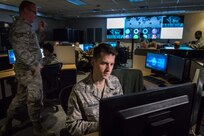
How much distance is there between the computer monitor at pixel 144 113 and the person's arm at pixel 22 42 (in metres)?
1.57

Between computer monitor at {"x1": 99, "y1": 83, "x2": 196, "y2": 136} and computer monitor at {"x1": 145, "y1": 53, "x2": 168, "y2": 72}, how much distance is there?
199 cm

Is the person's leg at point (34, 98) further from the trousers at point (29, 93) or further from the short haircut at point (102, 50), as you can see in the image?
the short haircut at point (102, 50)

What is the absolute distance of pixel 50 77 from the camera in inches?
101

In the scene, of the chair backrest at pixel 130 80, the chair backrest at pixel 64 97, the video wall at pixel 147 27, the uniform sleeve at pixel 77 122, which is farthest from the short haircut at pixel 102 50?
the video wall at pixel 147 27

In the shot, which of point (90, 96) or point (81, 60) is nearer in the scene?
point (90, 96)

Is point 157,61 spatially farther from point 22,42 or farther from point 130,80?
Result: point 22,42

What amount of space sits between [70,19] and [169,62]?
9315 millimetres

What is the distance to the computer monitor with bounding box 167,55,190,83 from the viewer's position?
84.2 inches

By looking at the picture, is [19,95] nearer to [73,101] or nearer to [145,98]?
[73,101]

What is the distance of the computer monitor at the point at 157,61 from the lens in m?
2.54

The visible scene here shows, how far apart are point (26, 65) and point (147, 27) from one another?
312 inches

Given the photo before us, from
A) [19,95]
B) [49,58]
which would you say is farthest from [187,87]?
[49,58]

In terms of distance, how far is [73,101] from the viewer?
104 centimetres

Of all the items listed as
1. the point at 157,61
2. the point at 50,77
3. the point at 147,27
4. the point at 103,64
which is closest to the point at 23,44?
the point at 50,77
